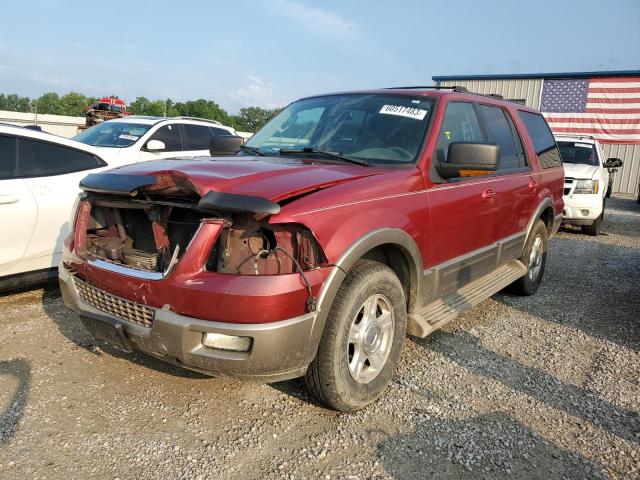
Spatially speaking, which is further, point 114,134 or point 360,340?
point 114,134

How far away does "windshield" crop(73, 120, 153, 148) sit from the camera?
26.1 feet

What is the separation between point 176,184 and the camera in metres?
2.63

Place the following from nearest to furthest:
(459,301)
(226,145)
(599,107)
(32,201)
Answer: (459,301) → (226,145) → (32,201) → (599,107)

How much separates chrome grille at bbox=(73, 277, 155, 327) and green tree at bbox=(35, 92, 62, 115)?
235ft

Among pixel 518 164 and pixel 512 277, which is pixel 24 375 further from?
pixel 518 164

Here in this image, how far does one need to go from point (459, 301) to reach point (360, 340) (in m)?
1.25

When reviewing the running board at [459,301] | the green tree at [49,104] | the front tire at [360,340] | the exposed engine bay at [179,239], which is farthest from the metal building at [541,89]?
the green tree at [49,104]

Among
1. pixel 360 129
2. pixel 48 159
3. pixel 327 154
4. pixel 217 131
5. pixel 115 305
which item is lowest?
pixel 115 305

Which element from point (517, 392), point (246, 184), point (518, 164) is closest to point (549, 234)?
point (518, 164)

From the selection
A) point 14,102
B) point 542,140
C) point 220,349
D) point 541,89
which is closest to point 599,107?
point 541,89

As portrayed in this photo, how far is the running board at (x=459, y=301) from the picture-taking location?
3344 millimetres

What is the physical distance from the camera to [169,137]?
333 inches

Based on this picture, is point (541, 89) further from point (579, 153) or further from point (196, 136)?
point (196, 136)

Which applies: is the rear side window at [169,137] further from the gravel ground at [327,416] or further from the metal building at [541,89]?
the metal building at [541,89]
